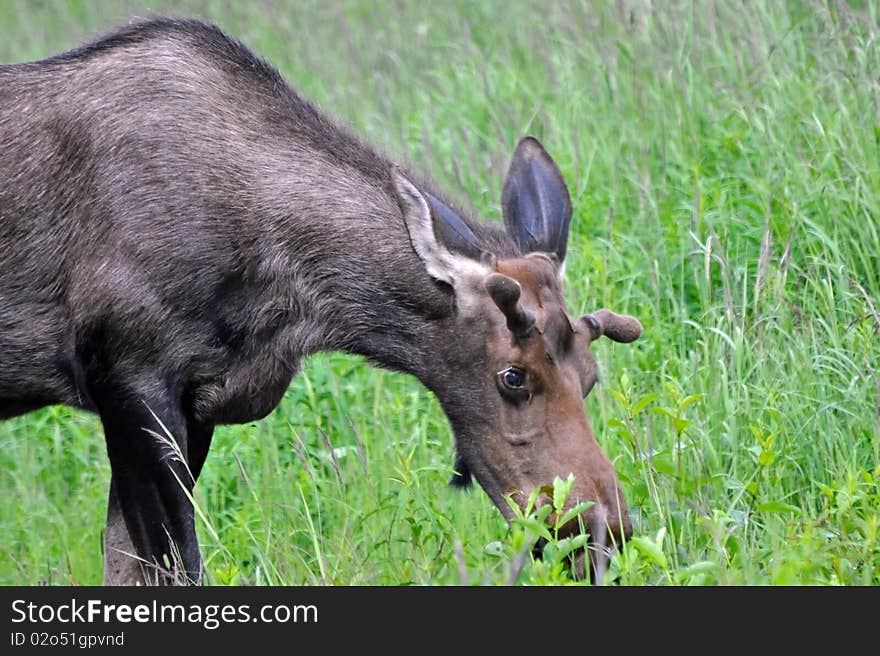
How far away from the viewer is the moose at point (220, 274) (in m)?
5.31

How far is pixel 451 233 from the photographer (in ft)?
17.7

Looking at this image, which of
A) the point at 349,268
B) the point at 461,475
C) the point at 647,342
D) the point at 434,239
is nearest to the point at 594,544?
the point at 461,475

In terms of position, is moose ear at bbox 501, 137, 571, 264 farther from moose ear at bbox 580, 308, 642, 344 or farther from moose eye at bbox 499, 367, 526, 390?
moose eye at bbox 499, 367, 526, 390

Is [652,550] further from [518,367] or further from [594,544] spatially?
[518,367]

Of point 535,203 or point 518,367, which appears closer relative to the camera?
point 518,367

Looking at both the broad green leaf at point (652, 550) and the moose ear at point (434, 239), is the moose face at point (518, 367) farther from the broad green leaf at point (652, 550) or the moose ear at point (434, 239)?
the broad green leaf at point (652, 550)

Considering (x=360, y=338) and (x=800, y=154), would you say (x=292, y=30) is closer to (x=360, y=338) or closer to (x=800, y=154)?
(x=800, y=154)

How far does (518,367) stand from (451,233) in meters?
0.58

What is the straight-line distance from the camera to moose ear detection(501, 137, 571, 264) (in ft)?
18.4

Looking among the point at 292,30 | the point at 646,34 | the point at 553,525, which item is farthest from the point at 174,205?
the point at 292,30

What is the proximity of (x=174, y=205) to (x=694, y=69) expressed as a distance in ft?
13.1

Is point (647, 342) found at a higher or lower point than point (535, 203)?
lower

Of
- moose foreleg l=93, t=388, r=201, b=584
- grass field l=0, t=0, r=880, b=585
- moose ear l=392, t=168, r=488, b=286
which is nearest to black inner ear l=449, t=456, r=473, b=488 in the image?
grass field l=0, t=0, r=880, b=585

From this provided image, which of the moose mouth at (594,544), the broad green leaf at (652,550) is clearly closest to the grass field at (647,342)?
the broad green leaf at (652,550)
